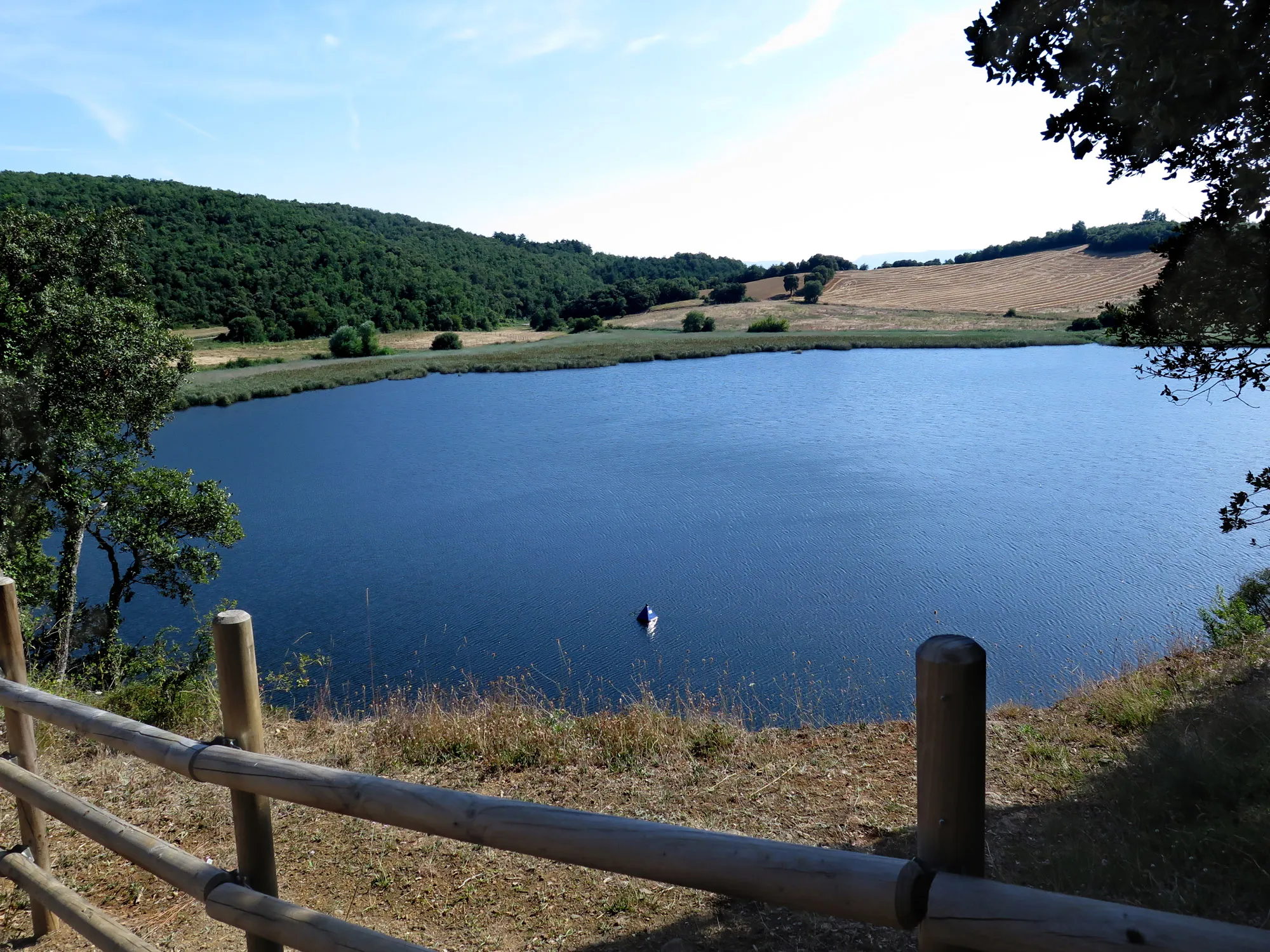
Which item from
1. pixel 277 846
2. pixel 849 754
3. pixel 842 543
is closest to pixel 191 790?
pixel 277 846

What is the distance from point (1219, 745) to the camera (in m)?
3.90

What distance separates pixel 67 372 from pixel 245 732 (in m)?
8.51

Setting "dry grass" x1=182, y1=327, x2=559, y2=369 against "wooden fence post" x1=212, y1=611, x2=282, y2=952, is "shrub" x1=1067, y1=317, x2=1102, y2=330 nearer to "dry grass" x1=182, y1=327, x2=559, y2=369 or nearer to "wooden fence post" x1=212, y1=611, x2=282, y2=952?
"dry grass" x1=182, y1=327, x2=559, y2=369

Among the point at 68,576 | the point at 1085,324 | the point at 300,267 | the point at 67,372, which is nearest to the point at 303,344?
the point at 300,267

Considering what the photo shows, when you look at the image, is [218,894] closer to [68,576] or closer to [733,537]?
[68,576]

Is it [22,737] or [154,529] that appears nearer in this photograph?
[22,737]

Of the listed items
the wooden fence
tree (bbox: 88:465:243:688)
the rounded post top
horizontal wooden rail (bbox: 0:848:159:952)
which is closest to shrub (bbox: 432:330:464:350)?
tree (bbox: 88:465:243:688)

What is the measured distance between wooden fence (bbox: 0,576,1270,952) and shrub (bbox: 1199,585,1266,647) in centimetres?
631

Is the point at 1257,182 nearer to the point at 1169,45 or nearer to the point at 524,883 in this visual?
the point at 1169,45

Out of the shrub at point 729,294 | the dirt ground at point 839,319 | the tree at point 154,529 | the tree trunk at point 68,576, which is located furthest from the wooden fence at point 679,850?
the shrub at point 729,294

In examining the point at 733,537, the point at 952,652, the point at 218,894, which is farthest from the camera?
the point at 733,537

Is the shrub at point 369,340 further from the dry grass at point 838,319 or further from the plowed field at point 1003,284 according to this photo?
the plowed field at point 1003,284

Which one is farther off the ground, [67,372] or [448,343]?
[448,343]

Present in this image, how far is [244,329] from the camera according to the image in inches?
1816
